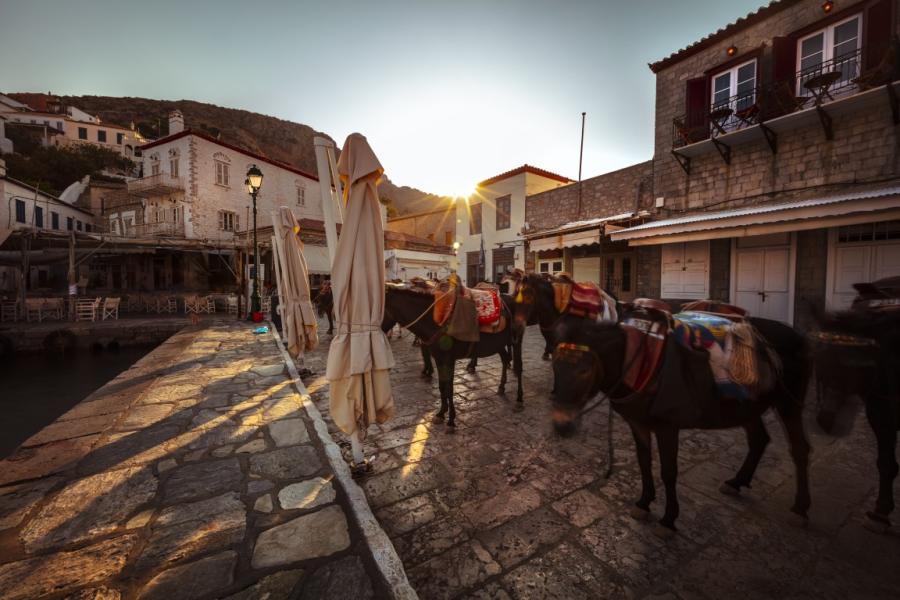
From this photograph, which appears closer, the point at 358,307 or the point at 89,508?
the point at 89,508

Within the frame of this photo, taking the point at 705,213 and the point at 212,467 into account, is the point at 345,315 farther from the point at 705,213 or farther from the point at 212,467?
the point at 705,213

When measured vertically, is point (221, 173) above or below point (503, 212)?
above

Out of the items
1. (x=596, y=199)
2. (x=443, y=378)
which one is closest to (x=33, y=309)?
(x=443, y=378)

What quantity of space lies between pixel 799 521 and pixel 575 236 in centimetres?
1019

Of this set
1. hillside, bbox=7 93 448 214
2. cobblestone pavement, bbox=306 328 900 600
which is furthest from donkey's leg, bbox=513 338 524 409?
hillside, bbox=7 93 448 214

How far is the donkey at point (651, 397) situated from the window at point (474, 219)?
60.7ft

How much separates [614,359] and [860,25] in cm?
1146

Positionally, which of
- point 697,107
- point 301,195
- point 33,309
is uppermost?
point 301,195

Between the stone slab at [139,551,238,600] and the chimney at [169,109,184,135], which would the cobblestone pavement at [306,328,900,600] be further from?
the chimney at [169,109,184,135]

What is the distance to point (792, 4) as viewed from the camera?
8383 millimetres

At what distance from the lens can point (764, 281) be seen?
8953 millimetres

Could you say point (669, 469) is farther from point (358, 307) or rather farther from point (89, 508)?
point (89, 508)

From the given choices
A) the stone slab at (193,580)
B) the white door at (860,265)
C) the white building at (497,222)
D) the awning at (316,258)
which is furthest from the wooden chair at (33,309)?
the white door at (860,265)

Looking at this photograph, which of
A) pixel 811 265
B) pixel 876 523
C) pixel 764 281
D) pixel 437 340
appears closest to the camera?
pixel 876 523
